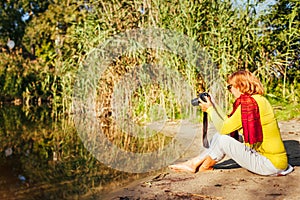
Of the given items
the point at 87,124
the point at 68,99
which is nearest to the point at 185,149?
the point at 87,124

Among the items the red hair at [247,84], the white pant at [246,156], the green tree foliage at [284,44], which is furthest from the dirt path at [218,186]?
the green tree foliage at [284,44]

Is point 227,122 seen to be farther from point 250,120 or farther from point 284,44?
point 284,44

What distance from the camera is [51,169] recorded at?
4223mm

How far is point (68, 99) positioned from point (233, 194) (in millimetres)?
6314

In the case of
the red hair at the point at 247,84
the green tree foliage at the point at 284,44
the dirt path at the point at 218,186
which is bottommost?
the dirt path at the point at 218,186

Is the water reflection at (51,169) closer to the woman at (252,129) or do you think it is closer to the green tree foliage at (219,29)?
the woman at (252,129)

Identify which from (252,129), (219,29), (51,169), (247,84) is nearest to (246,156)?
(252,129)

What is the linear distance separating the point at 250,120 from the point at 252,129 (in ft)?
0.20

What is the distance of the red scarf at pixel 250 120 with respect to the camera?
8.65 ft

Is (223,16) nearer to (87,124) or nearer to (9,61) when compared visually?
(87,124)

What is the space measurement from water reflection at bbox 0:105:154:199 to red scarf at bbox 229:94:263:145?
1.26m

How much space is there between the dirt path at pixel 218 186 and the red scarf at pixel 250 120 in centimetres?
32

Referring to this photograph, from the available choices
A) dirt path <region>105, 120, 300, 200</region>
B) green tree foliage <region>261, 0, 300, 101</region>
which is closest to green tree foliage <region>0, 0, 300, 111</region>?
green tree foliage <region>261, 0, 300, 101</region>

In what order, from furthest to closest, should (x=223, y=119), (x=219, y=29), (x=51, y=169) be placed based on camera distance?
(x=219, y=29)
(x=51, y=169)
(x=223, y=119)
